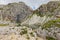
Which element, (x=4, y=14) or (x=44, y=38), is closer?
(x=44, y=38)

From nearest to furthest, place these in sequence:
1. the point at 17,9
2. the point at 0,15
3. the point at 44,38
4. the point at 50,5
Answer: the point at 44,38
the point at 50,5
the point at 0,15
the point at 17,9

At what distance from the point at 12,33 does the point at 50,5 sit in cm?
4765

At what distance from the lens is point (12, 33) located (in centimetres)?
5781

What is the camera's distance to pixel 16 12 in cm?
13525

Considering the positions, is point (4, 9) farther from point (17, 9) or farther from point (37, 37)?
point (37, 37)

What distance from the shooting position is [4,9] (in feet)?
450

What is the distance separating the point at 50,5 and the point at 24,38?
51.6m

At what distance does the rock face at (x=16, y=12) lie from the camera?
432 ft

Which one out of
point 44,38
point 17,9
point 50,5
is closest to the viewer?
point 44,38

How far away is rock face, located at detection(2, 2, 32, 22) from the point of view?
432ft

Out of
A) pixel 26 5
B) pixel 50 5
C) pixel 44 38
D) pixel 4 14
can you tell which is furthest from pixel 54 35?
pixel 26 5

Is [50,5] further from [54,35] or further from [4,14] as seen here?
[54,35]

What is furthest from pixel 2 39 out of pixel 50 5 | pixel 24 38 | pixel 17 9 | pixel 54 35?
pixel 17 9

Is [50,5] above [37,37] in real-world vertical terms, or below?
above
